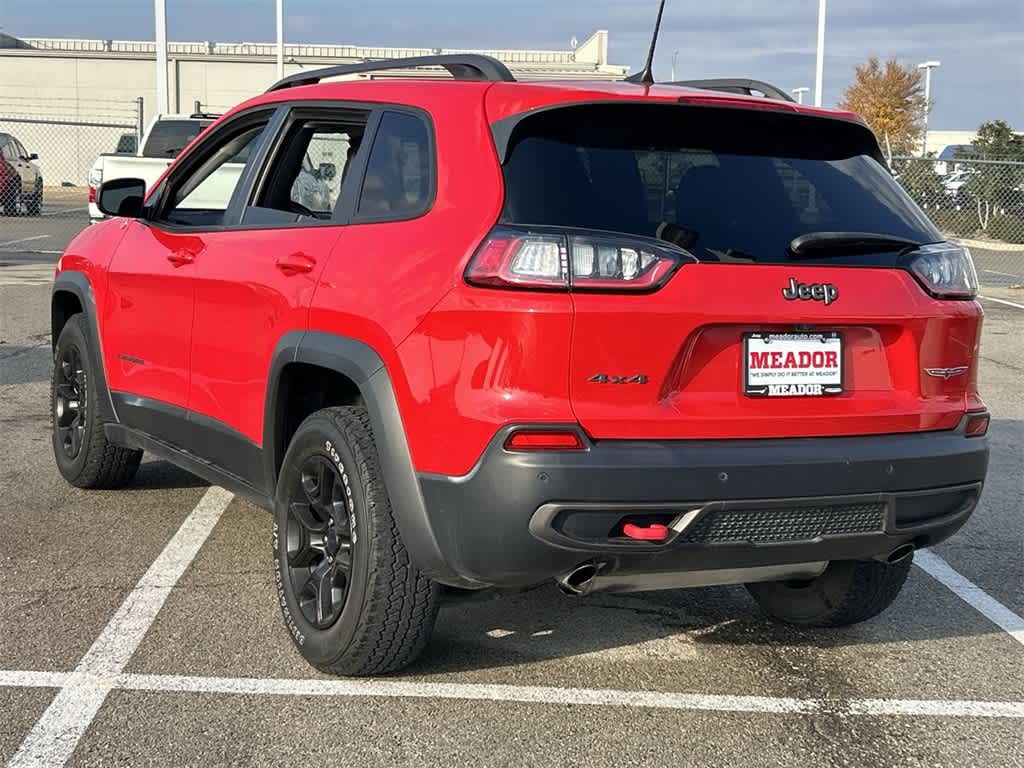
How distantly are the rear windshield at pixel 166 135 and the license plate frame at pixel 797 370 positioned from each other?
1563 cm

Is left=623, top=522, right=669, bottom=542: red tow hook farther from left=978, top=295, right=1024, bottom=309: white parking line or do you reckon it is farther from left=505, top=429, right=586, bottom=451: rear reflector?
left=978, top=295, right=1024, bottom=309: white parking line

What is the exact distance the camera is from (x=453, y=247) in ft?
10.9

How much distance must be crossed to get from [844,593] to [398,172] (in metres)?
1.96

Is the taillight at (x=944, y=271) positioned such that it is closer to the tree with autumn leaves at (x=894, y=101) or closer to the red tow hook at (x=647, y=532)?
the red tow hook at (x=647, y=532)

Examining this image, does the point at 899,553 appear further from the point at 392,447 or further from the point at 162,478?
the point at 162,478

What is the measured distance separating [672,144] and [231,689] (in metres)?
1.95

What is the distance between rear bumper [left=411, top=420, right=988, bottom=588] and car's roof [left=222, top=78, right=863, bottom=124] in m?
0.92

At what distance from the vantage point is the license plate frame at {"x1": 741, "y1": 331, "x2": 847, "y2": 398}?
11.1 feet

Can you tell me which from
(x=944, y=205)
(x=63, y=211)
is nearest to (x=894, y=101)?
(x=944, y=205)

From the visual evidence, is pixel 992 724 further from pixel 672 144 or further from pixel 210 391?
pixel 210 391

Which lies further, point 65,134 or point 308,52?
point 308,52

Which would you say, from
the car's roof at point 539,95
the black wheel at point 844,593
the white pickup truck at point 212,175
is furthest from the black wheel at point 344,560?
the black wheel at point 844,593

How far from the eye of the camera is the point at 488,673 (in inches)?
154

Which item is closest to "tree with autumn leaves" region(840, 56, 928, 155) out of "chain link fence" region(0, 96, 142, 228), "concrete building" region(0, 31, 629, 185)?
"concrete building" region(0, 31, 629, 185)
